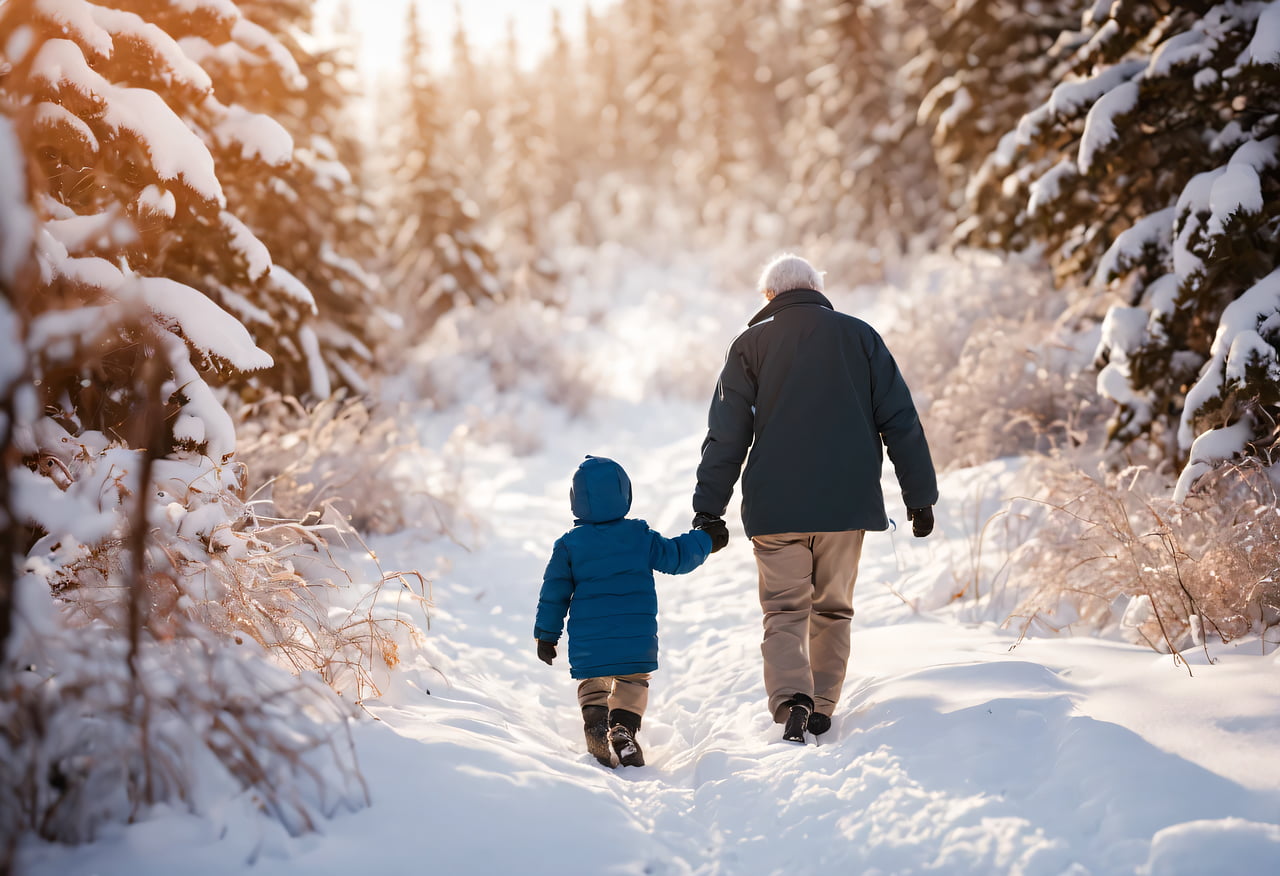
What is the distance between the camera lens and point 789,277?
4.02 meters

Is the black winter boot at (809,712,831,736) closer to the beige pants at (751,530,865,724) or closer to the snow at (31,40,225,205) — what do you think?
the beige pants at (751,530,865,724)

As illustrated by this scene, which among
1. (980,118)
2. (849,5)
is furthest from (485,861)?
(849,5)

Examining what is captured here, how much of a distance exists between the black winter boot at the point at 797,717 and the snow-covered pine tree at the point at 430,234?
17390 millimetres

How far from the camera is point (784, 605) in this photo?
12.6 ft

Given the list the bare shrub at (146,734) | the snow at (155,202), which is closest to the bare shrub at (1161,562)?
the bare shrub at (146,734)

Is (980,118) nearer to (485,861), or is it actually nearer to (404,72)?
(485,861)

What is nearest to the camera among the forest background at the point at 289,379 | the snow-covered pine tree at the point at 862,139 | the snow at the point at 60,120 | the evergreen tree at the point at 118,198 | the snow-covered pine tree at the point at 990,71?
the forest background at the point at 289,379

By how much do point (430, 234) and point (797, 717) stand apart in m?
19.4

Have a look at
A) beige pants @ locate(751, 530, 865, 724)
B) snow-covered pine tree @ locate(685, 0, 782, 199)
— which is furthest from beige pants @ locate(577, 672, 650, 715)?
snow-covered pine tree @ locate(685, 0, 782, 199)

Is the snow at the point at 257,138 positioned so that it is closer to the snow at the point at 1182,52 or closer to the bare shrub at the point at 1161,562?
the bare shrub at the point at 1161,562

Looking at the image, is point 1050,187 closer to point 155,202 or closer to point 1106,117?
point 1106,117

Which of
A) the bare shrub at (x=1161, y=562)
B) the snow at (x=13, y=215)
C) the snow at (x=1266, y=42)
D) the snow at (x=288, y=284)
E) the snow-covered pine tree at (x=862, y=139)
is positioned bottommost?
the bare shrub at (x=1161, y=562)

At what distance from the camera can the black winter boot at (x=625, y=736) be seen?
3590mm

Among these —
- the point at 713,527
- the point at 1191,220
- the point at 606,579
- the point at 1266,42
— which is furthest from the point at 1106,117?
the point at 606,579
